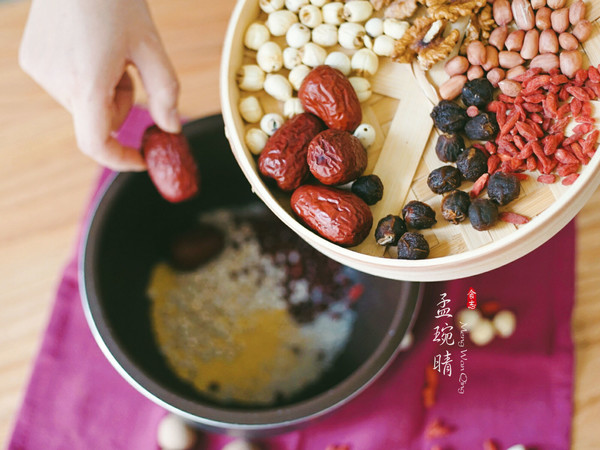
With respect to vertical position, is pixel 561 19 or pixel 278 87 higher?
pixel 561 19

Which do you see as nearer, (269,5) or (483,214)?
(483,214)

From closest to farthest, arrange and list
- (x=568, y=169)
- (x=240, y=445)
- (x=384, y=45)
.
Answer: (x=568, y=169) → (x=384, y=45) → (x=240, y=445)

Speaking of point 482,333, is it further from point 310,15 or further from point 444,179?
point 310,15

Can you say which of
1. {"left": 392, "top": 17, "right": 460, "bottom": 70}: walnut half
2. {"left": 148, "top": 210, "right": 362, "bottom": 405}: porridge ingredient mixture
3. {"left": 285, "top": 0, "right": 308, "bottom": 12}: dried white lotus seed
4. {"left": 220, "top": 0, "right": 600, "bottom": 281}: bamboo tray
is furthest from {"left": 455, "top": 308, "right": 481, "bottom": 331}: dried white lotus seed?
{"left": 285, "top": 0, "right": 308, "bottom": 12}: dried white lotus seed

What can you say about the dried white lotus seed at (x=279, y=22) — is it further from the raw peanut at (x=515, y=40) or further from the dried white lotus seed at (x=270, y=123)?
the raw peanut at (x=515, y=40)

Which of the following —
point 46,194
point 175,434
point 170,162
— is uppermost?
point 170,162

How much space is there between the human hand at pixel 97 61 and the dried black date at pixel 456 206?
0.36 m

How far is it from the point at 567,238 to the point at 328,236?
18.0 inches

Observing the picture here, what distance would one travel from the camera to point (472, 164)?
55cm

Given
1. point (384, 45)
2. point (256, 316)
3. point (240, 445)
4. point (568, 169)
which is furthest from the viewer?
point (256, 316)

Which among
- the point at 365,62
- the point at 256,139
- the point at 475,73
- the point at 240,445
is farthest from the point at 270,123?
the point at 240,445

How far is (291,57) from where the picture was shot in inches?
25.6

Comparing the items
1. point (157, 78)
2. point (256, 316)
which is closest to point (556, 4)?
point (157, 78)

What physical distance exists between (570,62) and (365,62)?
210mm
